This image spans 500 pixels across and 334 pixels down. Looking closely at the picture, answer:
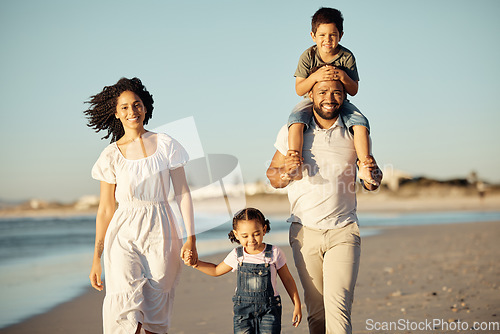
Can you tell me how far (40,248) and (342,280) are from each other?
16.1m

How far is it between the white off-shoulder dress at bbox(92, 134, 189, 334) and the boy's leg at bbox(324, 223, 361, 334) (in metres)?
1.11

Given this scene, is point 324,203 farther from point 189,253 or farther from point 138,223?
point 138,223

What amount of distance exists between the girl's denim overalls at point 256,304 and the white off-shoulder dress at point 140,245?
21.1 inches

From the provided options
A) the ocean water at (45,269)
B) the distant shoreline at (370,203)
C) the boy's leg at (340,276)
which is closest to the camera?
the boy's leg at (340,276)

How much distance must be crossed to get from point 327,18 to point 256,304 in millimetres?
2251

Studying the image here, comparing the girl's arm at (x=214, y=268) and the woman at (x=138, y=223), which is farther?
the girl's arm at (x=214, y=268)

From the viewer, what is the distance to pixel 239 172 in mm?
5910

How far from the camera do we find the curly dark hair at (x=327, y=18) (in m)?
4.54

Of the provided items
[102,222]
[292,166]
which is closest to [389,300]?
[292,166]

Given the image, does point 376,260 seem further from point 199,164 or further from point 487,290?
point 199,164

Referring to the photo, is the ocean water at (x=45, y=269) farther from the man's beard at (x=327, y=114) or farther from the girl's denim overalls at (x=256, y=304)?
the man's beard at (x=327, y=114)

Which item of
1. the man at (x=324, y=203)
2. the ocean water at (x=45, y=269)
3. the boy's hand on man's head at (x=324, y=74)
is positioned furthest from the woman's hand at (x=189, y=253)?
the ocean water at (x=45, y=269)

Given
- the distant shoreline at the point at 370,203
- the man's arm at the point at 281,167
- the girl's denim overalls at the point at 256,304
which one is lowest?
the distant shoreline at the point at 370,203

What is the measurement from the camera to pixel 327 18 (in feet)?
14.9
